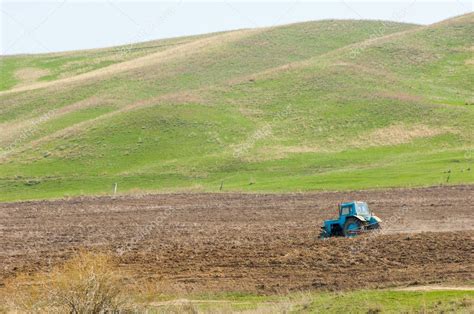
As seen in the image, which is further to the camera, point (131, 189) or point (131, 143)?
point (131, 143)

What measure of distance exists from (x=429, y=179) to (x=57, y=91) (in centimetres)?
7147

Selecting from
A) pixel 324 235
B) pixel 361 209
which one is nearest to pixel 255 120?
pixel 361 209

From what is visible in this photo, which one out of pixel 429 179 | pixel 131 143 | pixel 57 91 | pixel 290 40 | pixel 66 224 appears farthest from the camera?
pixel 290 40

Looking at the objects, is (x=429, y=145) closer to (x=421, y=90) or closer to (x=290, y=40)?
(x=421, y=90)

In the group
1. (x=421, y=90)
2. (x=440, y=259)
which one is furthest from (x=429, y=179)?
(x=421, y=90)

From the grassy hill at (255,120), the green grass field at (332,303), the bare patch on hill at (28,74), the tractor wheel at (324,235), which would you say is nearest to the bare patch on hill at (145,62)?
the grassy hill at (255,120)

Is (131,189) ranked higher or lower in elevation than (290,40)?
lower

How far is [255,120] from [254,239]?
5184cm

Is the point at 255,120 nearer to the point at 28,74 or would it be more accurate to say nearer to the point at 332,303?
the point at 332,303

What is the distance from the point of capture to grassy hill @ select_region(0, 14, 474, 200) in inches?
2827

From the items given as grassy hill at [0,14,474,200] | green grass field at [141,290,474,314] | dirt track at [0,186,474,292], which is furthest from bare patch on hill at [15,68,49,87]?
green grass field at [141,290,474,314]

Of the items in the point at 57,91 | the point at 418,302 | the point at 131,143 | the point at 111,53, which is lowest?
the point at 418,302

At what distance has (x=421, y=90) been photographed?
3898 inches

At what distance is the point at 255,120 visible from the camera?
298ft
